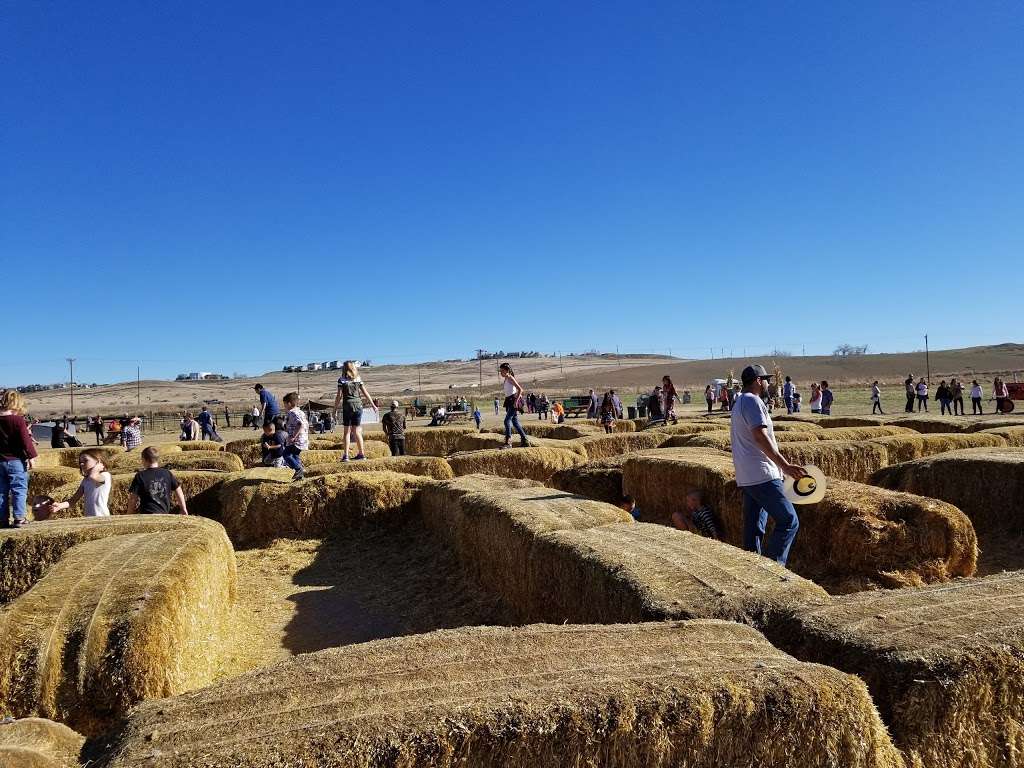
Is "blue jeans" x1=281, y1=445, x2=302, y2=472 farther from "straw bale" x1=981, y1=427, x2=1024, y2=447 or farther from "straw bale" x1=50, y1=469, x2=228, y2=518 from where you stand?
"straw bale" x1=981, y1=427, x2=1024, y2=447

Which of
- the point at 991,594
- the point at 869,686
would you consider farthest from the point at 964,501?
the point at 869,686

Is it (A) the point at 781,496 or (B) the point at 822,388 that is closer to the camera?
(A) the point at 781,496

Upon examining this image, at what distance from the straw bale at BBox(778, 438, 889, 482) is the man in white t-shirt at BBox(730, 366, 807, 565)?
609 cm

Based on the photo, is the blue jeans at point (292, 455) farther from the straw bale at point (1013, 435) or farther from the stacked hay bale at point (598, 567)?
the straw bale at point (1013, 435)

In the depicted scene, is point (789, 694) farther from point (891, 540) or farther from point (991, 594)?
point (891, 540)

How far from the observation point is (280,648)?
6.43 meters

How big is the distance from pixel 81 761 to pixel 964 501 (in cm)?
1070

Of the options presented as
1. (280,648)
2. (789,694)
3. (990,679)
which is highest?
(789,694)

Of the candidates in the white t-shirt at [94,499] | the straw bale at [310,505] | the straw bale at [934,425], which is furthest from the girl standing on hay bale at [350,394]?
the straw bale at [934,425]

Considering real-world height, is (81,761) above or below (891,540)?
above

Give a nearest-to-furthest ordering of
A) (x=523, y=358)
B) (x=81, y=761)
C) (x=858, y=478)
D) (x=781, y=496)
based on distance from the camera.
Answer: (x=81, y=761) < (x=781, y=496) < (x=858, y=478) < (x=523, y=358)

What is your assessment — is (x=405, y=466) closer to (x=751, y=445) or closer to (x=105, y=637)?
(x=751, y=445)

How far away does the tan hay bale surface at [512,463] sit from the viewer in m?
15.5

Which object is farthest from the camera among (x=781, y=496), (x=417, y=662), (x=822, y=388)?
(x=822, y=388)
